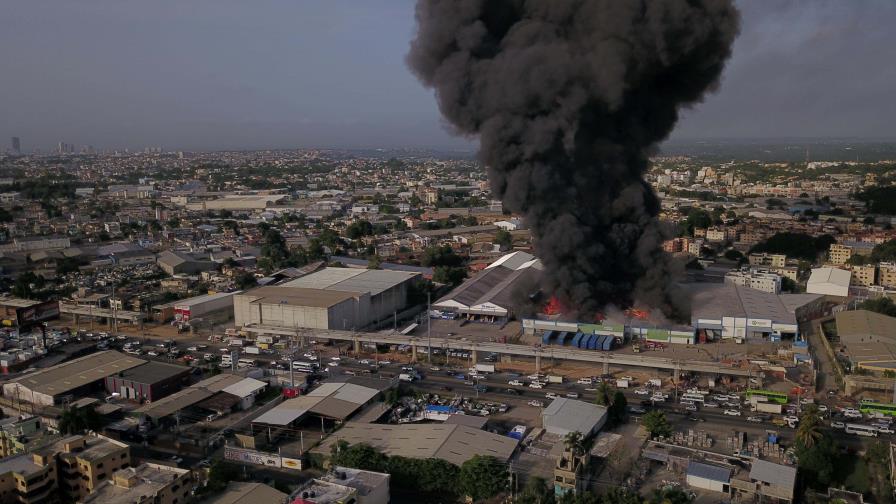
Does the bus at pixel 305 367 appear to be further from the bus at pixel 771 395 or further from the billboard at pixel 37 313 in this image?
the bus at pixel 771 395

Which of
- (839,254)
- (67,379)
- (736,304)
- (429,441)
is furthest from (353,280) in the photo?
(839,254)

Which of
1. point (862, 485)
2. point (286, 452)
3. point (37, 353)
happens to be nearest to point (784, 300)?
point (862, 485)

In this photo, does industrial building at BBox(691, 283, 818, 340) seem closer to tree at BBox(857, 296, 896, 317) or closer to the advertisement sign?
Answer: tree at BBox(857, 296, 896, 317)

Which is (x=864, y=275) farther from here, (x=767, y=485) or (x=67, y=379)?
(x=67, y=379)

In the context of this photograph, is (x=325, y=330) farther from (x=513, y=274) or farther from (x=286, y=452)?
(x=513, y=274)

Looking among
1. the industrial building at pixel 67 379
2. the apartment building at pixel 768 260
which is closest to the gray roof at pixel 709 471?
the industrial building at pixel 67 379

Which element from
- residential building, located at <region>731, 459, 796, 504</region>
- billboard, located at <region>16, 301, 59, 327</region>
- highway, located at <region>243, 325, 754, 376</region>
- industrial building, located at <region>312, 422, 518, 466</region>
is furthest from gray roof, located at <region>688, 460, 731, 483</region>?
billboard, located at <region>16, 301, 59, 327</region>
